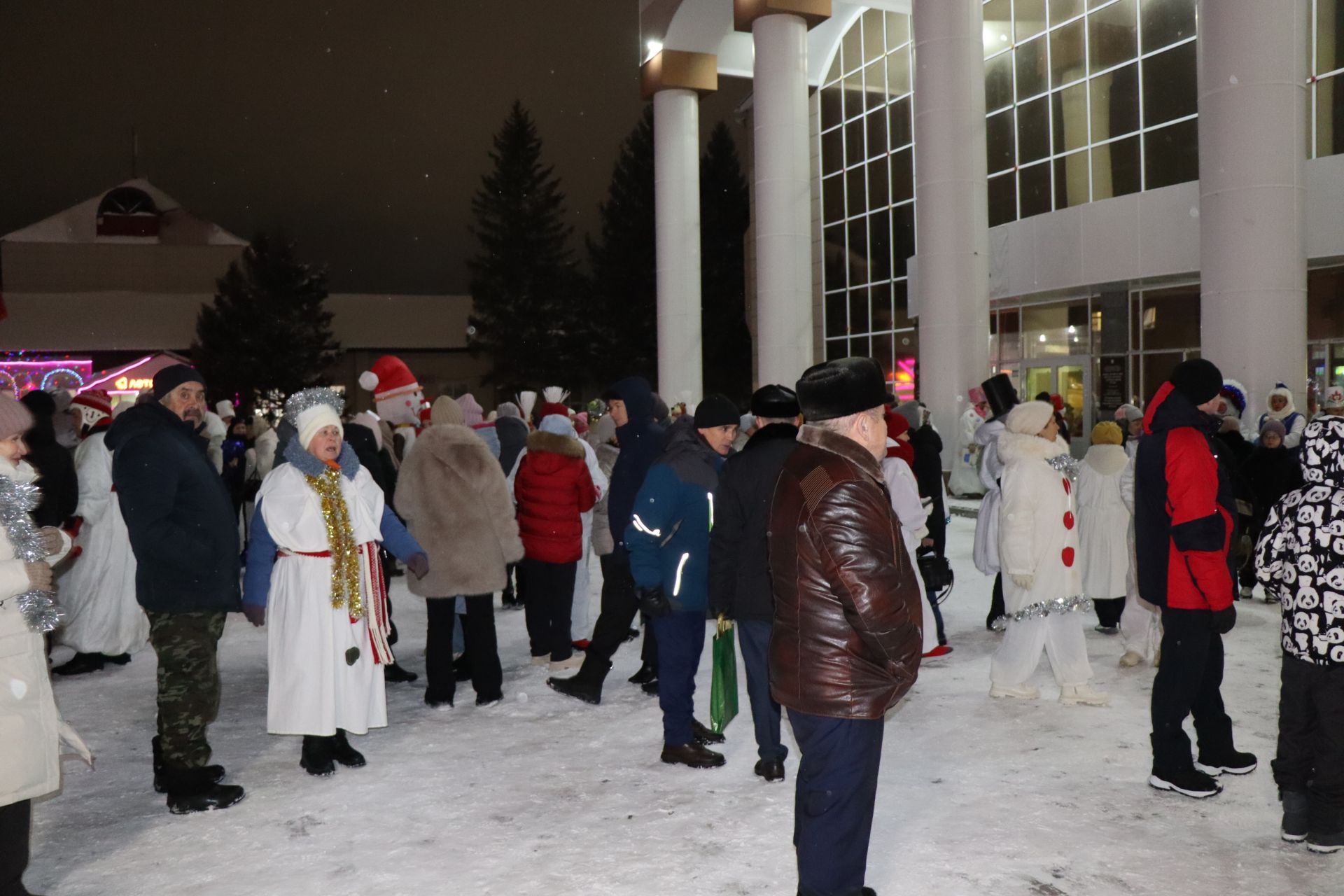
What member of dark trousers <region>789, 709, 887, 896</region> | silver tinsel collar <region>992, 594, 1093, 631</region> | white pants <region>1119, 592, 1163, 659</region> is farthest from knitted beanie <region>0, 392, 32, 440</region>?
white pants <region>1119, 592, 1163, 659</region>

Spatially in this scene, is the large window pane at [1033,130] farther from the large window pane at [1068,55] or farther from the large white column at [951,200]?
the large white column at [951,200]

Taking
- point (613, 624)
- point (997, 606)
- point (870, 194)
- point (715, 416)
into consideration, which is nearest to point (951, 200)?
point (870, 194)

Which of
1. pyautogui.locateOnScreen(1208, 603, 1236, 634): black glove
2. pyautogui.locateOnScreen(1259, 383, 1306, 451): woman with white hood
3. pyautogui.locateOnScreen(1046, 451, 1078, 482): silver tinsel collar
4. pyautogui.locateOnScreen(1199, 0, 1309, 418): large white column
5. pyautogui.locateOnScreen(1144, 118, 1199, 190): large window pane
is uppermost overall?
pyautogui.locateOnScreen(1144, 118, 1199, 190): large window pane

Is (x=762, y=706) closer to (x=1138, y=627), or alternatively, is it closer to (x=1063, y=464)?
(x=1063, y=464)

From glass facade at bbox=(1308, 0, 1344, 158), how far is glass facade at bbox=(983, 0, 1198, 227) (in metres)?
1.94

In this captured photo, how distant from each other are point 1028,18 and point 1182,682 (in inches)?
875

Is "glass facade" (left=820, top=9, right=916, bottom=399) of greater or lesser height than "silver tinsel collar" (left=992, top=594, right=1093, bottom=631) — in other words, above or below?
above

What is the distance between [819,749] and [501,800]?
224 cm

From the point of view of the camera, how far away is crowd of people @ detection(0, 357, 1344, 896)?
11.2 feet

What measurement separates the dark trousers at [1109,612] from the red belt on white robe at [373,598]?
5.68 meters

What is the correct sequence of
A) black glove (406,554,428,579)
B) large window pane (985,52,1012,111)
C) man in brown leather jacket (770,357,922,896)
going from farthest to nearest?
large window pane (985,52,1012,111)
black glove (406,554,428,579)
man in brown leather jacket (770,357,922,896)

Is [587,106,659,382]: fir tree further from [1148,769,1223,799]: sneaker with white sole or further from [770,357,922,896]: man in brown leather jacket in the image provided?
[770,357,922,896]: man in brown leather jacket

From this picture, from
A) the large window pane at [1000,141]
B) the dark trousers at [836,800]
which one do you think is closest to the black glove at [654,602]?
the dark trousers at [836,800]

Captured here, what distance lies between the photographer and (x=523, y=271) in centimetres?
5903
